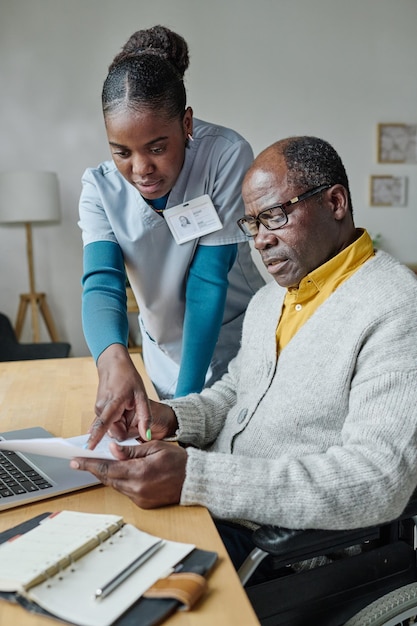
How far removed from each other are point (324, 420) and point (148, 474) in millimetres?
345

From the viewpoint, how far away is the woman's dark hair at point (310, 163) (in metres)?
1.23

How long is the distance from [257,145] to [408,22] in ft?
5.04

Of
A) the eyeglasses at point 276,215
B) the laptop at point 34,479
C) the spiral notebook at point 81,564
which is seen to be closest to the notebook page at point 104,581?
the spiral notebook at point 81,564

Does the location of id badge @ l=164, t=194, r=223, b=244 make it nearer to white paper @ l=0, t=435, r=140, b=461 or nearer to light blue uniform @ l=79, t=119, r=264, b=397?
light blue uniform @ l=79, t=119, r=264, b=397

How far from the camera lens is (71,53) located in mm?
4766

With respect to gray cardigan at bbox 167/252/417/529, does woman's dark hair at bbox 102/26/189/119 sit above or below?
above

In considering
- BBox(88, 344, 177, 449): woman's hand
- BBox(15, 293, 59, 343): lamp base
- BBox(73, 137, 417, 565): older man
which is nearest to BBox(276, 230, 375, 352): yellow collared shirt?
BBox(73, 137, 417, 565): older man

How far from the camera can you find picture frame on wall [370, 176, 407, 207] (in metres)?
5.26

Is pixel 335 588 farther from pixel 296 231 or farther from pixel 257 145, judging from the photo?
pixel 257 145

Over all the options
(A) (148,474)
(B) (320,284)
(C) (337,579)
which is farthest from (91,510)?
(B) (320,284)

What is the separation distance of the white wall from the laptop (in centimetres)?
392

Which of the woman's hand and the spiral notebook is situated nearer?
the spiral notebook

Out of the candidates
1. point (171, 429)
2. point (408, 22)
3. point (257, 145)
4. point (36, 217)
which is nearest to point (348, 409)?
point (171, 429)

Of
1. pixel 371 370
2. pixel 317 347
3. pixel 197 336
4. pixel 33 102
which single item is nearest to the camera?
pixel 371 370
